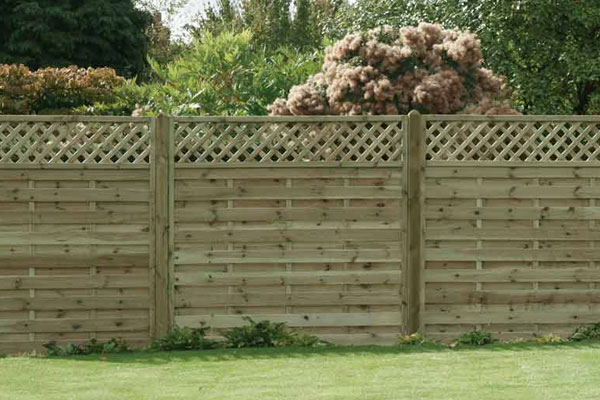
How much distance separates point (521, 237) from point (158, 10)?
1022 inches

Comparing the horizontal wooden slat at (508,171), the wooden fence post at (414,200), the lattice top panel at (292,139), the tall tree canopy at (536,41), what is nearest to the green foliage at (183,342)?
the lattice top panel at (292,139)

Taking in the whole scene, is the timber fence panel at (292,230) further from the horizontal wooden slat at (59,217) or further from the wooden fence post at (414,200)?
the horizontal wooden slat at (59,217)

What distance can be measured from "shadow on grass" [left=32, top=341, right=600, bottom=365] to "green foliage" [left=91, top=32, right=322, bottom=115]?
3.85m

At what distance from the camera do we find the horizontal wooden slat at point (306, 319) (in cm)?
820

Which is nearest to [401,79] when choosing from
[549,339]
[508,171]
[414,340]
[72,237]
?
[508,171]

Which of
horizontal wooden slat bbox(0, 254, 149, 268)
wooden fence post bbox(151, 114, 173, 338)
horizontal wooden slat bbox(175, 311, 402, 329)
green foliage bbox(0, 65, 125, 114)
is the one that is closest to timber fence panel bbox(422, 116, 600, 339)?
horizontal wooden slat bbox(175, 311, 402, 329)

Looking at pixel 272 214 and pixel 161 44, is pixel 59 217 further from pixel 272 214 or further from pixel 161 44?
pixel 161 44

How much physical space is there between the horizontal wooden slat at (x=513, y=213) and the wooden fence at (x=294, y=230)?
1 cm

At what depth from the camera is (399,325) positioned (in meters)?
8.34

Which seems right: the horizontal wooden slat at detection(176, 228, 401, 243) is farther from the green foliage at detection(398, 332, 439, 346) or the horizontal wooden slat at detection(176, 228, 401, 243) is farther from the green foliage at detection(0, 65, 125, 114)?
the green foliage at detection(0, 65, 125, 114)

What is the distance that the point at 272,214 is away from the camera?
26.8 feet

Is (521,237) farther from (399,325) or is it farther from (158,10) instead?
(158,10)

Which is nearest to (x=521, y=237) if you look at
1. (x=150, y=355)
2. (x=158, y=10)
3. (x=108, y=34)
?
(x=150, y=355)

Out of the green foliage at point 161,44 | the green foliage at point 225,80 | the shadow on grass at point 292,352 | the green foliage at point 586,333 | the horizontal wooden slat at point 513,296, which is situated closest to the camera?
the shadow on grass at point 292,352
